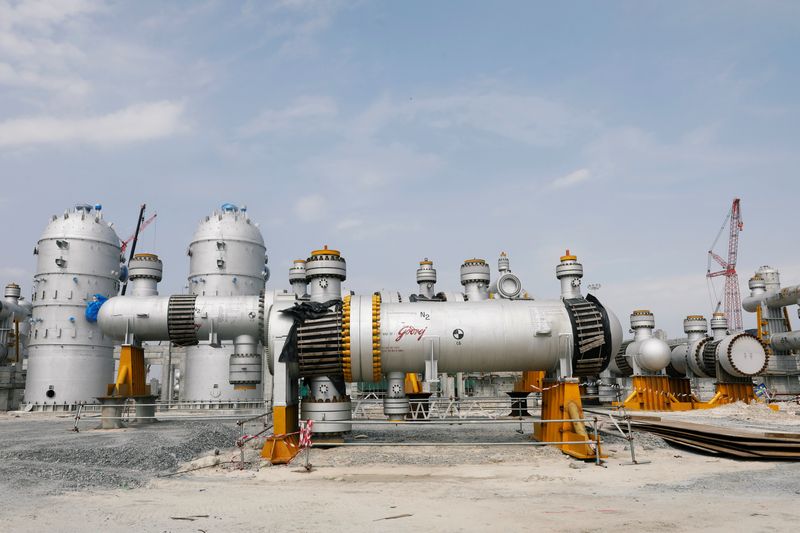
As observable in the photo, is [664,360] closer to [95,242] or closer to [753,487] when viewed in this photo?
[753,487]

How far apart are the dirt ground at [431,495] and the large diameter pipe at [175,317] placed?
783cm

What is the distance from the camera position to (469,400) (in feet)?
69.1

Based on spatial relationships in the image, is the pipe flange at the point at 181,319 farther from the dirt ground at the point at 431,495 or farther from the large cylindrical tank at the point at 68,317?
the large cylindrical tank at the point at 68,317

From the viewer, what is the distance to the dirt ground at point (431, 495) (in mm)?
9602

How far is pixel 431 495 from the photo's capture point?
39.3 ft

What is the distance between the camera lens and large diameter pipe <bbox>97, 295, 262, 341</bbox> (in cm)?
2558

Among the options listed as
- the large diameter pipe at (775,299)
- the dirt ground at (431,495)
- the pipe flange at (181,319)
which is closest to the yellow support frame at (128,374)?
the pipe flange at (181,319)

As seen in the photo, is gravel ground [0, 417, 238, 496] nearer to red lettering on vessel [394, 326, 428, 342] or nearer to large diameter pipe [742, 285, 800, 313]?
red lettering on vessel [394, 326, 428, 342]

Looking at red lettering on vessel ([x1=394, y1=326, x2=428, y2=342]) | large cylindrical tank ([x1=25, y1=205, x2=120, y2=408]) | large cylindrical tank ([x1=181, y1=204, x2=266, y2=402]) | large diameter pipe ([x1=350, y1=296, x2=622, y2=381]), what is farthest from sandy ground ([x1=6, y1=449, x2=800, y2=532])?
large cylindrical tank ([x1=25, y1=205, x2=120, y2=408])

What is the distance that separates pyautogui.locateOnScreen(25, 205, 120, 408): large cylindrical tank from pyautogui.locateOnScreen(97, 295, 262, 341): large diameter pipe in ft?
56.8

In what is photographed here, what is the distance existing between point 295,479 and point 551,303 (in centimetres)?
1001

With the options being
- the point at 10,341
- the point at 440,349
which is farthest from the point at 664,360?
the point at 10,341

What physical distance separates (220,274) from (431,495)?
32.3 m

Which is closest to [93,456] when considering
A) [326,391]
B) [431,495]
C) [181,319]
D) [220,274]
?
[326,391]
